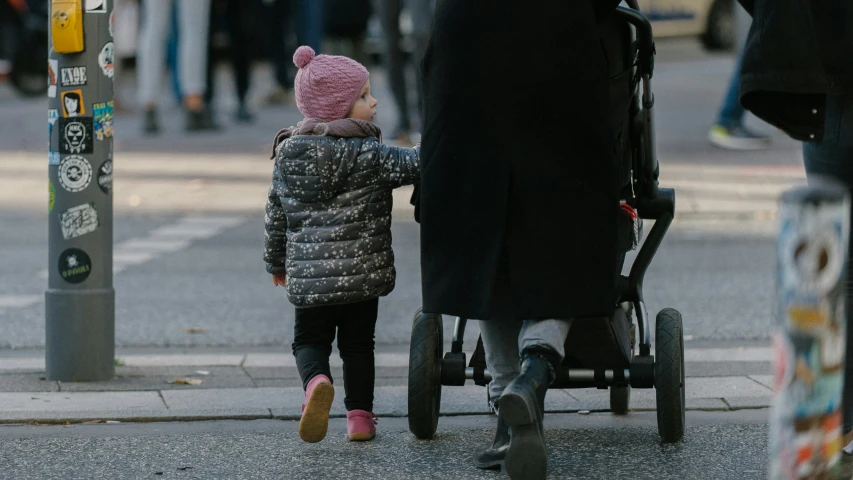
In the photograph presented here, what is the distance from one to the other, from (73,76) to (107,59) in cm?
15

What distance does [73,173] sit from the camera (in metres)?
5.40

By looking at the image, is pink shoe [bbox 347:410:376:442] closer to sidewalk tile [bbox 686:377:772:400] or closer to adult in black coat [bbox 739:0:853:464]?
sidewalk tile [bbox 686:377:772:400]

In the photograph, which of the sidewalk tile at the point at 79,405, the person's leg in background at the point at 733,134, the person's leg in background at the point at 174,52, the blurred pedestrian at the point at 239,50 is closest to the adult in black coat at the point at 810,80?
the sidewalk tile at the point at 79,405

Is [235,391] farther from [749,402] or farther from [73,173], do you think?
[749,402]

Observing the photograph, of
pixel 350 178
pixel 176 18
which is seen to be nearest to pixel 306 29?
pixel 176 18

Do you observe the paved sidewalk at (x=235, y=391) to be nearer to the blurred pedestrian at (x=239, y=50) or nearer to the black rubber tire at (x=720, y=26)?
the blurred pedestrian at (x=239, y=50)

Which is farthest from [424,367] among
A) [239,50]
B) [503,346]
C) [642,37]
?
[239,50]

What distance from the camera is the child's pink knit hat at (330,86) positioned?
4547 millimetres

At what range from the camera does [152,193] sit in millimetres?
10688

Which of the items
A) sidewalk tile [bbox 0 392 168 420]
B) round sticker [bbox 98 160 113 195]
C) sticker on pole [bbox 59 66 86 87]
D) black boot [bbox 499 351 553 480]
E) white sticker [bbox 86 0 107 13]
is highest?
white sticker [bbox 86 0 107 13]

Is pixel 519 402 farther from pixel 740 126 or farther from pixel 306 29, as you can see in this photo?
pixel 306 29

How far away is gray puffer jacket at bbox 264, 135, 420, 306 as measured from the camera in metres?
4.45

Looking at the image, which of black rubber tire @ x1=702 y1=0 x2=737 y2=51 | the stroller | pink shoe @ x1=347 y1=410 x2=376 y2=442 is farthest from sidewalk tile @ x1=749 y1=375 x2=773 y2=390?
black rubber tire @ x1=702 y1=0 x2=737 y2=51

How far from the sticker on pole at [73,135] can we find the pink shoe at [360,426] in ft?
5.06
